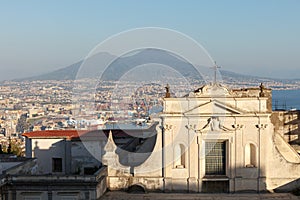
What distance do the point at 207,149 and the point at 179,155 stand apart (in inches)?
61.2

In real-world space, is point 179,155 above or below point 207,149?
below

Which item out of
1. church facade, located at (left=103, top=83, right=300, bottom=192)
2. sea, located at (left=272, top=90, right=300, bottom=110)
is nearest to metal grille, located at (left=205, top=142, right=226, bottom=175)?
church facade, located at (left=103, top=83, right=300, bottom=192)

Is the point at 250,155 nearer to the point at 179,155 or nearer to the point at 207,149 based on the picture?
the point at 207,149

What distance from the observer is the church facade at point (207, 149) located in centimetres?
2322

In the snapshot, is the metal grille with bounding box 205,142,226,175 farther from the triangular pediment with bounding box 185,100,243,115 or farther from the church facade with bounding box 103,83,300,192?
the triangular pediment with bounding box 185,100,243,115

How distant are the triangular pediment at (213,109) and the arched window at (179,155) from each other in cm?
197

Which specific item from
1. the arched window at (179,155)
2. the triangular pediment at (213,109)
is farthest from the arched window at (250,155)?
the arched window at (179,155)

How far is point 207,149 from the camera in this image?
23891 millimetres

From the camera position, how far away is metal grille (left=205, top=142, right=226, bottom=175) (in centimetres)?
2394

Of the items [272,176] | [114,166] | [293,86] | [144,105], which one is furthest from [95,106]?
[293,86]

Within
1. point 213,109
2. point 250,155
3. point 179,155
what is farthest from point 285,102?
point 179,155

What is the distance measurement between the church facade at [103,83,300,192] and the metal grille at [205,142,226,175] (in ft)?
0.57

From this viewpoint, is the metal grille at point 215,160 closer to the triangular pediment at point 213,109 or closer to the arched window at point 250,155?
the arched window at point 250,155

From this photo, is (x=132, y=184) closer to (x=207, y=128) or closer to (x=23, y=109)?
(x=207, y=128)
